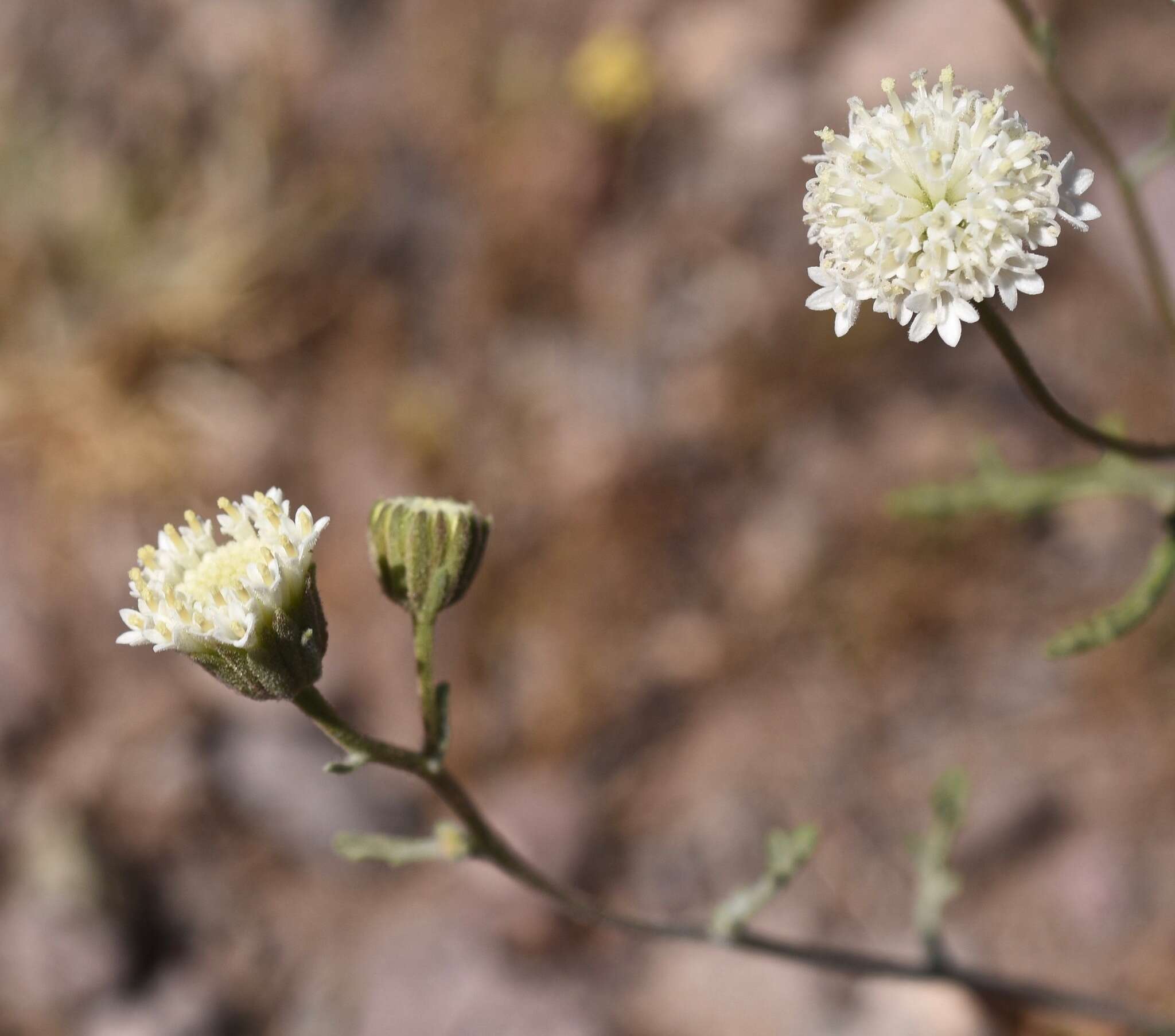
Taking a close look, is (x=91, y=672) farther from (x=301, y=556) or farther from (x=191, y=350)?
(x=301, y=556)

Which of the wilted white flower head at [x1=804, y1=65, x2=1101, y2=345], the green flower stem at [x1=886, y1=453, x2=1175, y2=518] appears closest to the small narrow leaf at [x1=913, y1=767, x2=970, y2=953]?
the green flower stem at [x1=886, y1=453, x2=1175, y2=518]

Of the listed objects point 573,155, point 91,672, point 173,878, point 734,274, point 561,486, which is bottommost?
point 173,878

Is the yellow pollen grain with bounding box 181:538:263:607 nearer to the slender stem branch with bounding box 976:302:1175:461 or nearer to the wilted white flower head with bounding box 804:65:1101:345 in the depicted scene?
the wilted white flower head with bounding box 804:65:1101:345

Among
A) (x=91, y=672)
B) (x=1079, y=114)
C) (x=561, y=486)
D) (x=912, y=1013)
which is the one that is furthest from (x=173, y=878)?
(x=1079, y=114)

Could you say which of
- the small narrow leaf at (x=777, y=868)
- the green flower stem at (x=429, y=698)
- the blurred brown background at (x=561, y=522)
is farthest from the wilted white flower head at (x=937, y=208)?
the blurred brown background at (x=561, y=522)

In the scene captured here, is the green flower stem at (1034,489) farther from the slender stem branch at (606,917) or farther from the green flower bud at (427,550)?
the green flower bud at (427,550)
